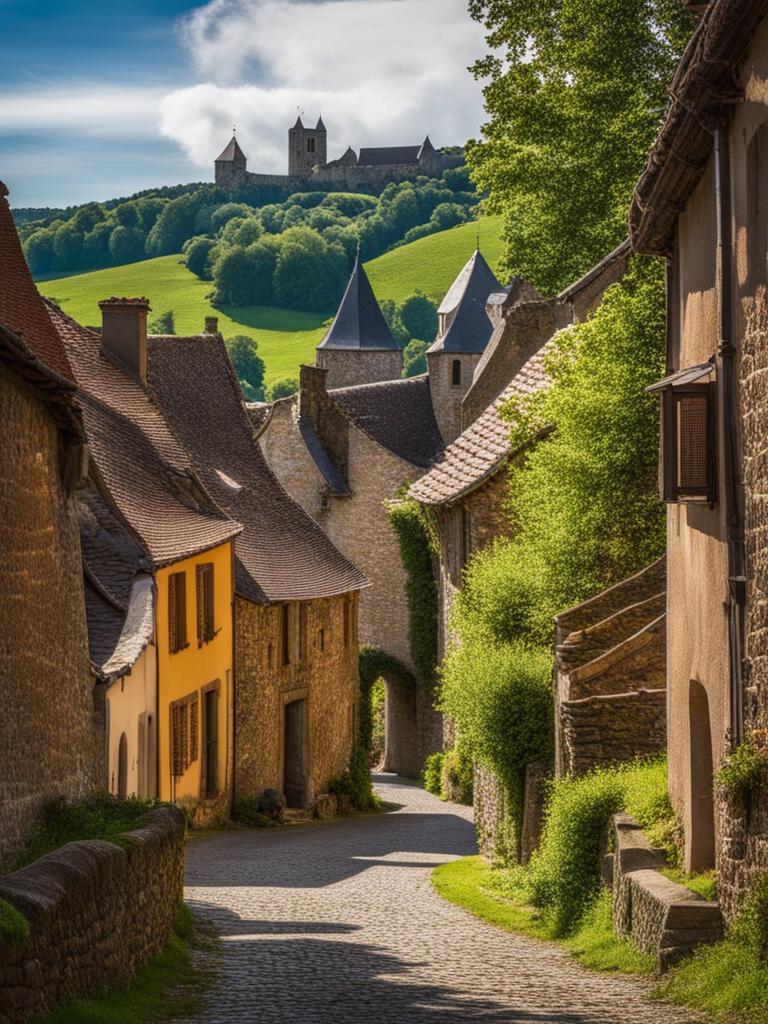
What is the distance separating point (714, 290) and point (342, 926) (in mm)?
7015

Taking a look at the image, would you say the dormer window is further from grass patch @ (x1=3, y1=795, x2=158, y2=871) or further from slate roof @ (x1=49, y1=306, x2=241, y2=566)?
slate roof @ (x1=49, y1=306, x2=241, y2=566)

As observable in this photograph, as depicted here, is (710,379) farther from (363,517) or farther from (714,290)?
(363,517)

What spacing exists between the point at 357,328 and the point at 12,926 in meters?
75.8

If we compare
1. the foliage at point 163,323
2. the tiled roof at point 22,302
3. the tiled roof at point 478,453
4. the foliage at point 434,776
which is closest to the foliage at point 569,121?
the tiled roof at point 478,453

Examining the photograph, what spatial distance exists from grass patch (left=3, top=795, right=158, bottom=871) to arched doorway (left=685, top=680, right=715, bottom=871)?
4.45m

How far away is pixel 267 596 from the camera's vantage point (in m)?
32.4

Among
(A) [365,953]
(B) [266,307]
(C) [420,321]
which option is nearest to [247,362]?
(C) [420,321]

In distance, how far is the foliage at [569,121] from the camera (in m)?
27.3

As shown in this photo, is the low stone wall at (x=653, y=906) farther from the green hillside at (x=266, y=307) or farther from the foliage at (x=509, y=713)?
the green hillside at (x=266, y=307)

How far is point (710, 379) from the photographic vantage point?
12.8 metres

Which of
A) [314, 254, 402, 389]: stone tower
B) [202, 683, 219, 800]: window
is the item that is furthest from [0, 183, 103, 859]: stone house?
[314, 254, 402, 389]: stone tower

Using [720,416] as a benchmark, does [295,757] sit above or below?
below

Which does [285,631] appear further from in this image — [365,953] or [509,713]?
[365,953]

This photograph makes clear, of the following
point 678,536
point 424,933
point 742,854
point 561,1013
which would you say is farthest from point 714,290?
point 424,933
